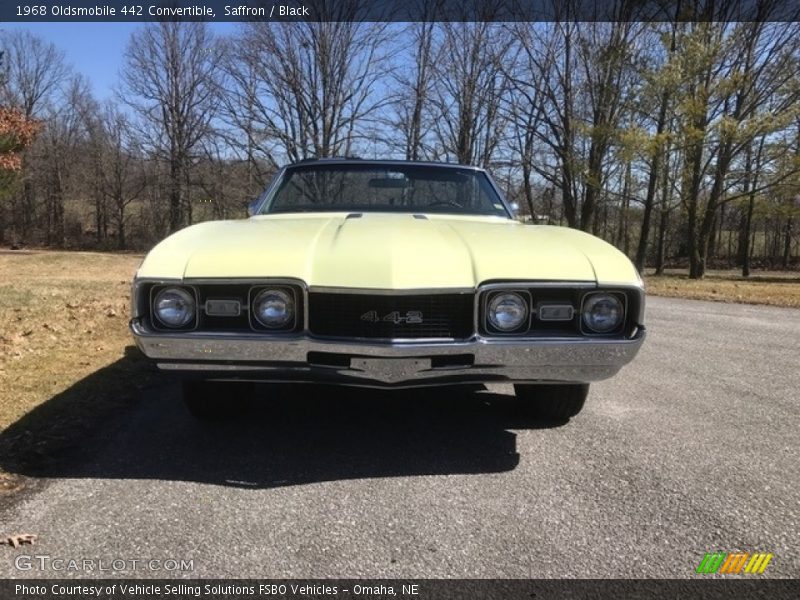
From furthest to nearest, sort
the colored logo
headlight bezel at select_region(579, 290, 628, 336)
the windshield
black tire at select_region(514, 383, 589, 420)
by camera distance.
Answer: the windshield
black tire at select_region(514, 383, 589, 420)
headlight bezel at select_region(579, 290, 628, 336)
the colored logo

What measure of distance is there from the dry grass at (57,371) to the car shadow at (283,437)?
0.8 inches

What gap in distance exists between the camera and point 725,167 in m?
22.0

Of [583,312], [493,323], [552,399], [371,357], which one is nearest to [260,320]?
[371,357]

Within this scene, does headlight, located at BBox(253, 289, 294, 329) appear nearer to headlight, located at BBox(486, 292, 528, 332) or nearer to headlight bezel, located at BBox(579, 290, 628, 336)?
headlight, located at BBox(486, 292, 528, 332)

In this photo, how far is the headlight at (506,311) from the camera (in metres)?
2.71

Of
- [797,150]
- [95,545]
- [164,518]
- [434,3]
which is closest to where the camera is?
[95,545]

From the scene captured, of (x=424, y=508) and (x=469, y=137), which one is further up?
(x=469, y=137)

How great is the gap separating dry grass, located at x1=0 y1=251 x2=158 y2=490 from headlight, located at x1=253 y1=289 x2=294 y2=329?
129 centimetres

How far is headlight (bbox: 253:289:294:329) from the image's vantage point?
8.80ft

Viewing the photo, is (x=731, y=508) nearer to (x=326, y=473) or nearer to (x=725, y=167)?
(x=326, y=473)

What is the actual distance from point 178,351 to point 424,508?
4.13 ft

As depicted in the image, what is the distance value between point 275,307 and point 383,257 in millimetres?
525

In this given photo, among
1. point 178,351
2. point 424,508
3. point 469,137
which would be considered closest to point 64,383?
point 178,351

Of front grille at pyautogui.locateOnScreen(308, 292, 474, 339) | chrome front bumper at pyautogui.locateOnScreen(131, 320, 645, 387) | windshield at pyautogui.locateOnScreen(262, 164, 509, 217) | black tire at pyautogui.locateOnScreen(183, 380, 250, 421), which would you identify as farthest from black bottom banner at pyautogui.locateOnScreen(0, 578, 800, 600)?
windshield at pyautogui.locateOnScreen(262, 164, 509, 217)
